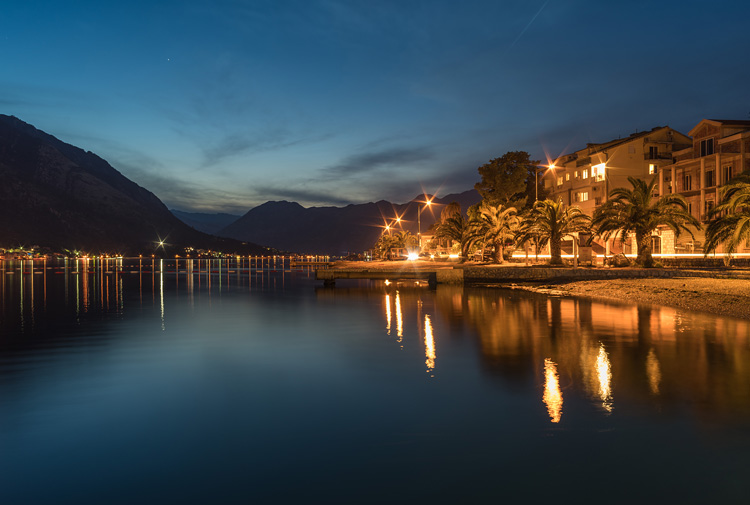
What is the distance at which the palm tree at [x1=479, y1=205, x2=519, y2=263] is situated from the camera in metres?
64.8

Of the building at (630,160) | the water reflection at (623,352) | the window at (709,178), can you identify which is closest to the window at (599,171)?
the building at (630,160)

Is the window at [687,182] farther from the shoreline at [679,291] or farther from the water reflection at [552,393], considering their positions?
the water reflection at [552,393]

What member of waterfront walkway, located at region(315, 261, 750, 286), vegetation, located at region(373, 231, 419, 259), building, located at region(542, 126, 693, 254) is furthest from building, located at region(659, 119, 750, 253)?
vegetation, located at region(373, 231, 419, 259)

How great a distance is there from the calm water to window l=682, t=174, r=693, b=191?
4755cm

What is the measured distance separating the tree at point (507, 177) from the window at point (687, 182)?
885 inches

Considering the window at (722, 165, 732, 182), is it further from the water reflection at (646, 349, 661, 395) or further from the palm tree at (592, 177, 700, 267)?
the water reflection at (646, 349, 661, 395)

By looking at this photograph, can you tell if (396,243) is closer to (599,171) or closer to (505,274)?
(599,171)

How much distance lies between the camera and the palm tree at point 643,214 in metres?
45.5

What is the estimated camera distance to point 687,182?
206 feet

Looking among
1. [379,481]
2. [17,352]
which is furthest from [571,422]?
[17,352]

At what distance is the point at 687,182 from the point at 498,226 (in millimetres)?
23200

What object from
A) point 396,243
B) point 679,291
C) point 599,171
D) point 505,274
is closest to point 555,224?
point 505,274

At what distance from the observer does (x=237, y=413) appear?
35.2 feet

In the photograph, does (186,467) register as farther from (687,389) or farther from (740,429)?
(687,389)
